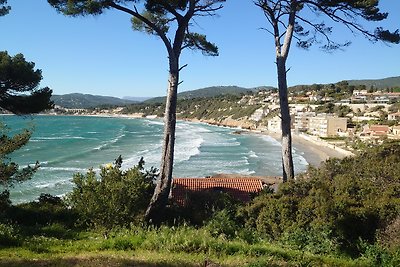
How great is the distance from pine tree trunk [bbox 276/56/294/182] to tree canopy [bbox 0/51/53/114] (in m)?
5.53

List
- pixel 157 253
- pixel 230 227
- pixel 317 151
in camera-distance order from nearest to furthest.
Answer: pixel 157 253, pixel 230 227, pixel 317 151

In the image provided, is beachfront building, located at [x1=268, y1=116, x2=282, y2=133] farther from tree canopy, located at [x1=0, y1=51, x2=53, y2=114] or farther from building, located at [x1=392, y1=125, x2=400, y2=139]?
tree canopy, located at [x1=0, y1=51, x2=53, y2=114]

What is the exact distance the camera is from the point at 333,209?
712 cm

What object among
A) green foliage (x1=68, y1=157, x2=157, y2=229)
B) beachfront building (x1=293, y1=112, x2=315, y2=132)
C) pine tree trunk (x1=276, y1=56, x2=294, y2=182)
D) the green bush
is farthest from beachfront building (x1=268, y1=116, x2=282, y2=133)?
the green bush

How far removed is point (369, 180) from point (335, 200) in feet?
4.91

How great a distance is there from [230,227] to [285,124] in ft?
12.3

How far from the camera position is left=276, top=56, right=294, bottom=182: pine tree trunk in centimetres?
973

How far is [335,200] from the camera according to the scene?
24.1 feet

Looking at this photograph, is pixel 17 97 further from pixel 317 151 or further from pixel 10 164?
pixel 317 151

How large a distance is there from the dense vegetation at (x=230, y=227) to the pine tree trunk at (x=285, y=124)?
0.74 metres

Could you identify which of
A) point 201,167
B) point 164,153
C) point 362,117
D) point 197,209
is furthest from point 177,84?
point 362,117

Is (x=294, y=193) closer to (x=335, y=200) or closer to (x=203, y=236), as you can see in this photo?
(x=335, y=200)

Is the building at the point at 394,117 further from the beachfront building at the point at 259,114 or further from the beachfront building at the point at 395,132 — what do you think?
the beachfront building at the point at 259,114

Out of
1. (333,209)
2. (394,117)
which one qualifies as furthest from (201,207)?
(394,117)
